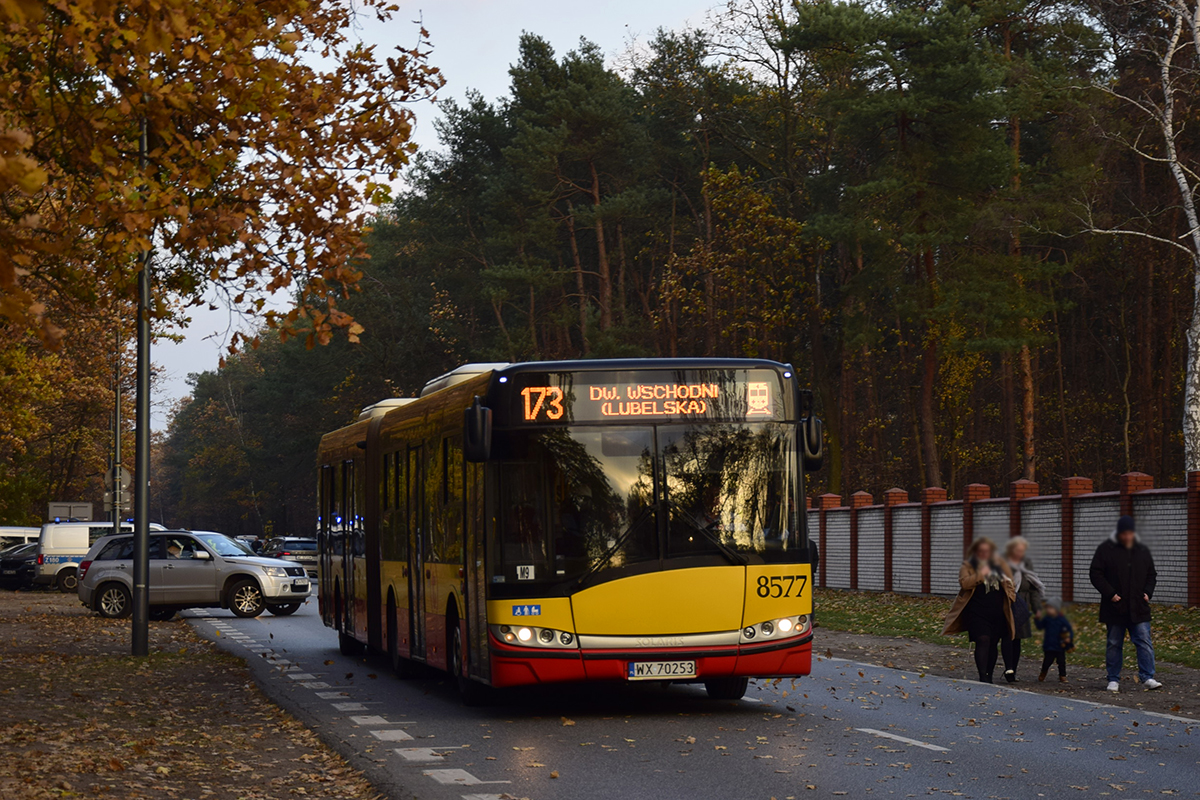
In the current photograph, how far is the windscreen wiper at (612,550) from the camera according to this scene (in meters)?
13.5

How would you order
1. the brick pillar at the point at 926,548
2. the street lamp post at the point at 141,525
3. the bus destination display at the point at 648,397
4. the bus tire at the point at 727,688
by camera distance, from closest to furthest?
1. the brick pillar at the point at 926,548
2. the bus destination display at the point at 648,397
3. the bus tire at the point at 727,688
4. the street lamp post at the point at 141,525

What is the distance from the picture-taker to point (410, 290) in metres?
74.2

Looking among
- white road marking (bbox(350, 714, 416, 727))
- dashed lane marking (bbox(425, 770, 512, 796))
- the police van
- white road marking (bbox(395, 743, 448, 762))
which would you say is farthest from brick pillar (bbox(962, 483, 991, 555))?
the police van

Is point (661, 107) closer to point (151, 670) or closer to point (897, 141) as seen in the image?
point (151, 670)

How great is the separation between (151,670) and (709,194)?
34720 millimetres

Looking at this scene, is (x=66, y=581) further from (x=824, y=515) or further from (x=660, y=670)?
(x=660, y=670)

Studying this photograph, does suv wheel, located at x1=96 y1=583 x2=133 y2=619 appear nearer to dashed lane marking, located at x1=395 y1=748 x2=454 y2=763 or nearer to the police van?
the police van

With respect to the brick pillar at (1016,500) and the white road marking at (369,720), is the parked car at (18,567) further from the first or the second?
the brick pillar at (1016,500)

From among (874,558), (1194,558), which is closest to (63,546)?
(1194,558)

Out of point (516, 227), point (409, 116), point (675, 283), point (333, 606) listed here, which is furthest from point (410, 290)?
point (409, 116)

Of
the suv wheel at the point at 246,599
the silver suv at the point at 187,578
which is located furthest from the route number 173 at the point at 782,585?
the suv wheel at the point at 246,599

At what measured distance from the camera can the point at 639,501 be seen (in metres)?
13.6

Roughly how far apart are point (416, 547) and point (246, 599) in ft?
57.6

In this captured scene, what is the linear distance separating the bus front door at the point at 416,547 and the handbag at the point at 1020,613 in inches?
543
